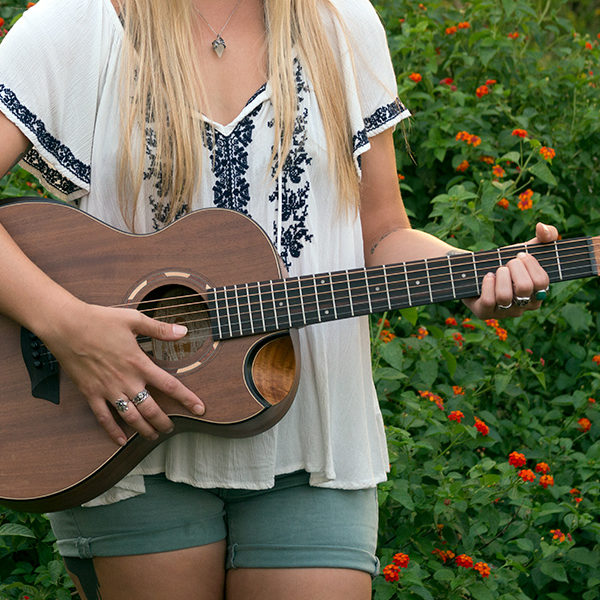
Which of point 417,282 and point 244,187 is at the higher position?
point 244,187

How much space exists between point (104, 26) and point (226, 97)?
256 mm

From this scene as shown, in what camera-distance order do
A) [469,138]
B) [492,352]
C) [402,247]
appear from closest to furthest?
[402,247]
[492,352]
[469,138]

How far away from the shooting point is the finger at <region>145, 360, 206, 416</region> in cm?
176

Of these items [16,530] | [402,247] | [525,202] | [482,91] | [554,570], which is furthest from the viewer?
[482,91]

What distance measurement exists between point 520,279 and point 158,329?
2.15ft

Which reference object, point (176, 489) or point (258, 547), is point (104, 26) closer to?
point (176, 489)

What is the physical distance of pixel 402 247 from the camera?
1961 millimetres

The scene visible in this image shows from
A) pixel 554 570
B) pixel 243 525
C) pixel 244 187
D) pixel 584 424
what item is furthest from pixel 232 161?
pixel 584 424

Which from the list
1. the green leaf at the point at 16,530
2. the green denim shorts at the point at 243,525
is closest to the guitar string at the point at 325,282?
the green denim shorts at the point at 243,525

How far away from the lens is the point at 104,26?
1828mm

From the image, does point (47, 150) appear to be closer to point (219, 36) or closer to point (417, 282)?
point (219, 36)

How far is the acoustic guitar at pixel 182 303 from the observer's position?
1.80 metres

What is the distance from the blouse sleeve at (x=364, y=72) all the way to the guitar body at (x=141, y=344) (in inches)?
12.4

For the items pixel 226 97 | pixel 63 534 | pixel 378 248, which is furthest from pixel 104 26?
pixel 63 534
